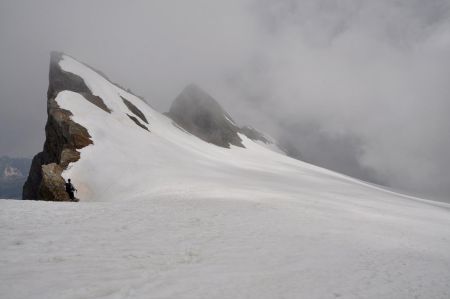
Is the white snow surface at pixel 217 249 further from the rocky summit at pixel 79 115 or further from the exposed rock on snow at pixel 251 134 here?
the exposed rock on snow at pixel 251 134

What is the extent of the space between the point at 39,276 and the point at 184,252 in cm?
409

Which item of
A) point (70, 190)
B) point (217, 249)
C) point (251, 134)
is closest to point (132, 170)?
point (70, 190)

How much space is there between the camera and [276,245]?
11992 mm

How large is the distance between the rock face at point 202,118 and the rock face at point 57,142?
111 ft

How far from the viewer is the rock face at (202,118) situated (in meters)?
84.4

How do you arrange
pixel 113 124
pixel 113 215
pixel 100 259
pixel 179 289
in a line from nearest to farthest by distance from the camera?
pixel 179 289
pixel 100 259
pixel 113 215
pixel 113 124

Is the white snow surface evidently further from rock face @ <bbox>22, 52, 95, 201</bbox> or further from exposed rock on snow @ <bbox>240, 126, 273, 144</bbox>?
exposed rock on snow @ <bbox>240, 126, 273, 144</bbox>

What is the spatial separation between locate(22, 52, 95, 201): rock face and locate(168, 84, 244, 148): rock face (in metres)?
33.8

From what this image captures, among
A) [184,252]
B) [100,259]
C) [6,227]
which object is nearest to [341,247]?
[184,252]

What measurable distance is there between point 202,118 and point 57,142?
6095 cm

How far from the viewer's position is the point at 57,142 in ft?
118

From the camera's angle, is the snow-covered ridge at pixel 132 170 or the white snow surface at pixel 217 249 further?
the snow-covered ridge at pixel 132 170

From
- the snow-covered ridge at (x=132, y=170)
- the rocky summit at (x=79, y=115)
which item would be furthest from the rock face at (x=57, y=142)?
the snow-covered ridge at (x=132, y=170)

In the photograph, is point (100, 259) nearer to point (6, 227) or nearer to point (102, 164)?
point (6, 227)
